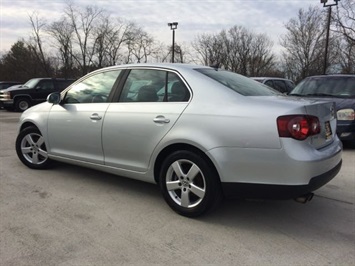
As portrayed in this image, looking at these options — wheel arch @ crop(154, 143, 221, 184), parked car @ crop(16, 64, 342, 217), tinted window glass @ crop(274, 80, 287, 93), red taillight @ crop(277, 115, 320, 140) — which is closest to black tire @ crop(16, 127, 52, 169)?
parked car @ crop(16, 64, 342, 217)

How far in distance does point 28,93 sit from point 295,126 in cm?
1772

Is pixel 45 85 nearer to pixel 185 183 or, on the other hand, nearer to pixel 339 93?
pixel 339 93

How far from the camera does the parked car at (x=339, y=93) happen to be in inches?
280

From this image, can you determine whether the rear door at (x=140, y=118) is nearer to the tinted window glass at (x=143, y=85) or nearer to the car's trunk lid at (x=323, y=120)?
the tinted window glass at (x=143, y=85)

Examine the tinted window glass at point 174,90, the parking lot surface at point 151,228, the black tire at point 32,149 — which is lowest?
the parking lot surface at point 151,228

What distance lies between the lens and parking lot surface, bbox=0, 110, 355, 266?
296cm

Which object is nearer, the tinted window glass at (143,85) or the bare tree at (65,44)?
the tinted window glass at (143,85)

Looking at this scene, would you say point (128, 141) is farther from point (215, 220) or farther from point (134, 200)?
point (215, 220)

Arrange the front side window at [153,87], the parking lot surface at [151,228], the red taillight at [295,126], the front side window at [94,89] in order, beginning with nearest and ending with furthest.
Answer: the parking lot surface at [151,228] → the red taillight at [295,126] → the front side window at [153,87] → the front side window at [94,89]

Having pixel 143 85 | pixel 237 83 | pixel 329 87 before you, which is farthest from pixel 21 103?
pixel 237 83

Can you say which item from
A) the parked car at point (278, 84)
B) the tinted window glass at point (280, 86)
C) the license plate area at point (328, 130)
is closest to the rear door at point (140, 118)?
the license plate area at point (328, 130)

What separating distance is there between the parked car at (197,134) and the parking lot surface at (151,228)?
334 mm

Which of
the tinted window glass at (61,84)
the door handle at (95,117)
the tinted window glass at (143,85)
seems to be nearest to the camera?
the tinted window glass at (143,85)

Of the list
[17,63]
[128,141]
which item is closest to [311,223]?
[128,141]
